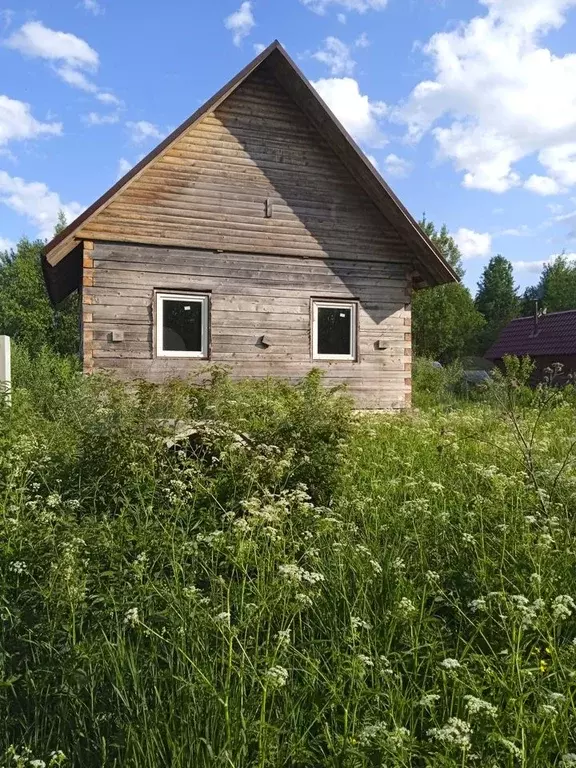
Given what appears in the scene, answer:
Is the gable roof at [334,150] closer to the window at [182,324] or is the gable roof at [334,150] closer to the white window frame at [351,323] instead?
the white window frame at [351,323]

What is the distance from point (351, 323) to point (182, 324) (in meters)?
3.38

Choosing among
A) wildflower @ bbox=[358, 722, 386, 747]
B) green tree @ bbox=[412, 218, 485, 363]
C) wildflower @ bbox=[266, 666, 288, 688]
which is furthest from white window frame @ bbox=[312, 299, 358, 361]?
green tree @ bbox=[412, 218, 485, 363]

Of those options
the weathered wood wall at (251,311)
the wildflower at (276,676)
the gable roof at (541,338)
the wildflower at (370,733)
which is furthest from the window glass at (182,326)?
the gable roof at (541,338)

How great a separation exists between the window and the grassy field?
20.5 ft

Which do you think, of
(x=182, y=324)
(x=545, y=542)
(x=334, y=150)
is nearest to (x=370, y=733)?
(x=545, y=542)

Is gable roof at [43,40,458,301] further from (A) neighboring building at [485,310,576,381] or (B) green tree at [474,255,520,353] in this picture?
(B) green tree at [474,255,520,353]

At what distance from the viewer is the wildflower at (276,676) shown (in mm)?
2303

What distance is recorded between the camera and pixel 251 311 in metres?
12.6

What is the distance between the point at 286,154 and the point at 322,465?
911cm

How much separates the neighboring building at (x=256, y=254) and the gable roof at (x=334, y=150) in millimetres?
28

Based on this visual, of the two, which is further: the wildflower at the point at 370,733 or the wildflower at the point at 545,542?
the wildflower at the point at 545,542

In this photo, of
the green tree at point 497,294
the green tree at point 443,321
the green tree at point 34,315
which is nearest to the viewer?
the green tree at point 34,315

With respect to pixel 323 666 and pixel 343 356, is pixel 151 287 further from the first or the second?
pixel 323 666

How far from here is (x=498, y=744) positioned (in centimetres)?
241
